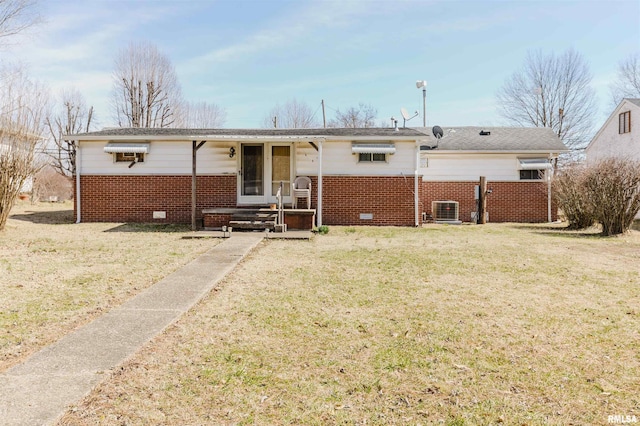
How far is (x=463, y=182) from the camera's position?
17688 mm

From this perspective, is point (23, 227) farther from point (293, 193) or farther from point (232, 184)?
point (293, 193)

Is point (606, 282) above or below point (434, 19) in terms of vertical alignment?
below

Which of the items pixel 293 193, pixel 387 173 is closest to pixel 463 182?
pixel 387 173

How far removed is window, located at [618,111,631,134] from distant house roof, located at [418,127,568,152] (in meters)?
5.57

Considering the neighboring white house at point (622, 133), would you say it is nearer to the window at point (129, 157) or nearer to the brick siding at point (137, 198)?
the brick siding at point (137, 198)

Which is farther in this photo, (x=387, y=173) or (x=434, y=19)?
(x=387, y=173)

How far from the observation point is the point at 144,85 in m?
32.3

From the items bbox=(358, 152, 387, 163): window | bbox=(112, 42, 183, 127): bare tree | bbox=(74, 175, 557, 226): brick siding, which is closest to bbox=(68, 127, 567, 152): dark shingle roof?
bbox=(358, 152, 387, 163): window

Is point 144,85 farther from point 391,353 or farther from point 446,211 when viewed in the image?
point 391,353

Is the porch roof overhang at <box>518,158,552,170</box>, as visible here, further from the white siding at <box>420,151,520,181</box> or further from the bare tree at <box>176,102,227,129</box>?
the bare tree at <box>176,102,227,129</box>

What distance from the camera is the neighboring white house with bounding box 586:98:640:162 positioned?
21.2 metres

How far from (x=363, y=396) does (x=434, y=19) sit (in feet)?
43.9

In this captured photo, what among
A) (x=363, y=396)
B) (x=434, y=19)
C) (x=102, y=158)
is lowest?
(x=363, y=396)

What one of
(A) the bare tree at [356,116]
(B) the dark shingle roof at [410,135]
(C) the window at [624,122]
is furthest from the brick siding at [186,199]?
(A) the bare tree at [356,116]
